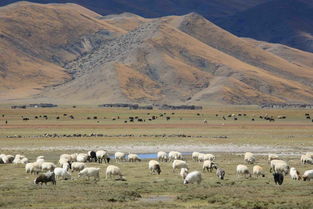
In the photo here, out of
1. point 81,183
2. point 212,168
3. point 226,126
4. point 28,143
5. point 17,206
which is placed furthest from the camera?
point 226,126

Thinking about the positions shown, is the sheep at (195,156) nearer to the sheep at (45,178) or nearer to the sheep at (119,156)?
the sheep at (119,156)

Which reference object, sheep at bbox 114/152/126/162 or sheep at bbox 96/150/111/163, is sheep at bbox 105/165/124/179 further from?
sheep at bbox 114/152/126/162

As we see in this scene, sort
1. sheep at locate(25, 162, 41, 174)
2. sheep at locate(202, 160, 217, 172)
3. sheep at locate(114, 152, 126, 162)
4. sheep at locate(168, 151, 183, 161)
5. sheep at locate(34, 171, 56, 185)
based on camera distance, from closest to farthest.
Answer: sheep at locate(34, 171, 56, 185) → sheep at locate(25, 162, 41, 174) → sheep at locate(202, 160, 217, 172) → sheep at locate(168, 151, 183, 161) → sheep at locate(114, 152, 126, 162)

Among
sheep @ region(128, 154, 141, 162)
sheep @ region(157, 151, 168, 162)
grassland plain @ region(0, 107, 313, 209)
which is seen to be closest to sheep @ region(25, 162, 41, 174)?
grassland plain @ region(0, 107, 313, 209)

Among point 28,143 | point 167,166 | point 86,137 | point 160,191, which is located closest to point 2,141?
point 28,143

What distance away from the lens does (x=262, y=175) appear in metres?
41.8

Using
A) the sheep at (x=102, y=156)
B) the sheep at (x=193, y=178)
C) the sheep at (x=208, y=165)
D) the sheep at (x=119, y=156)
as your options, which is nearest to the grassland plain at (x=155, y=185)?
the sheep at (x=193, y=178)

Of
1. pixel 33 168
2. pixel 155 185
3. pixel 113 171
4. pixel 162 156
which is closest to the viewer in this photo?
pixel 155 185

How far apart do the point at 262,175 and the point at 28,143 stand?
119 ft

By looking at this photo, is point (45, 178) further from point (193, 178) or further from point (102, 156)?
point (102, 156)

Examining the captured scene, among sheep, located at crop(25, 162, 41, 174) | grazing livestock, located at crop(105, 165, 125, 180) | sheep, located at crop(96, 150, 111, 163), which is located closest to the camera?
grazing livestock, located at crop(105, 165, 125, 180)

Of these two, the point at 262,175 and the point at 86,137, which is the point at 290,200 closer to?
the point at 262,175

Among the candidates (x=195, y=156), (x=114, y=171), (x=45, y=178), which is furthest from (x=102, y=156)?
(x=45, y=178)

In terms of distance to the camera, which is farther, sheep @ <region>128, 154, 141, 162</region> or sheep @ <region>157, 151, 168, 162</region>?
sheep @ <region>157, 151, 168, 162</region>
